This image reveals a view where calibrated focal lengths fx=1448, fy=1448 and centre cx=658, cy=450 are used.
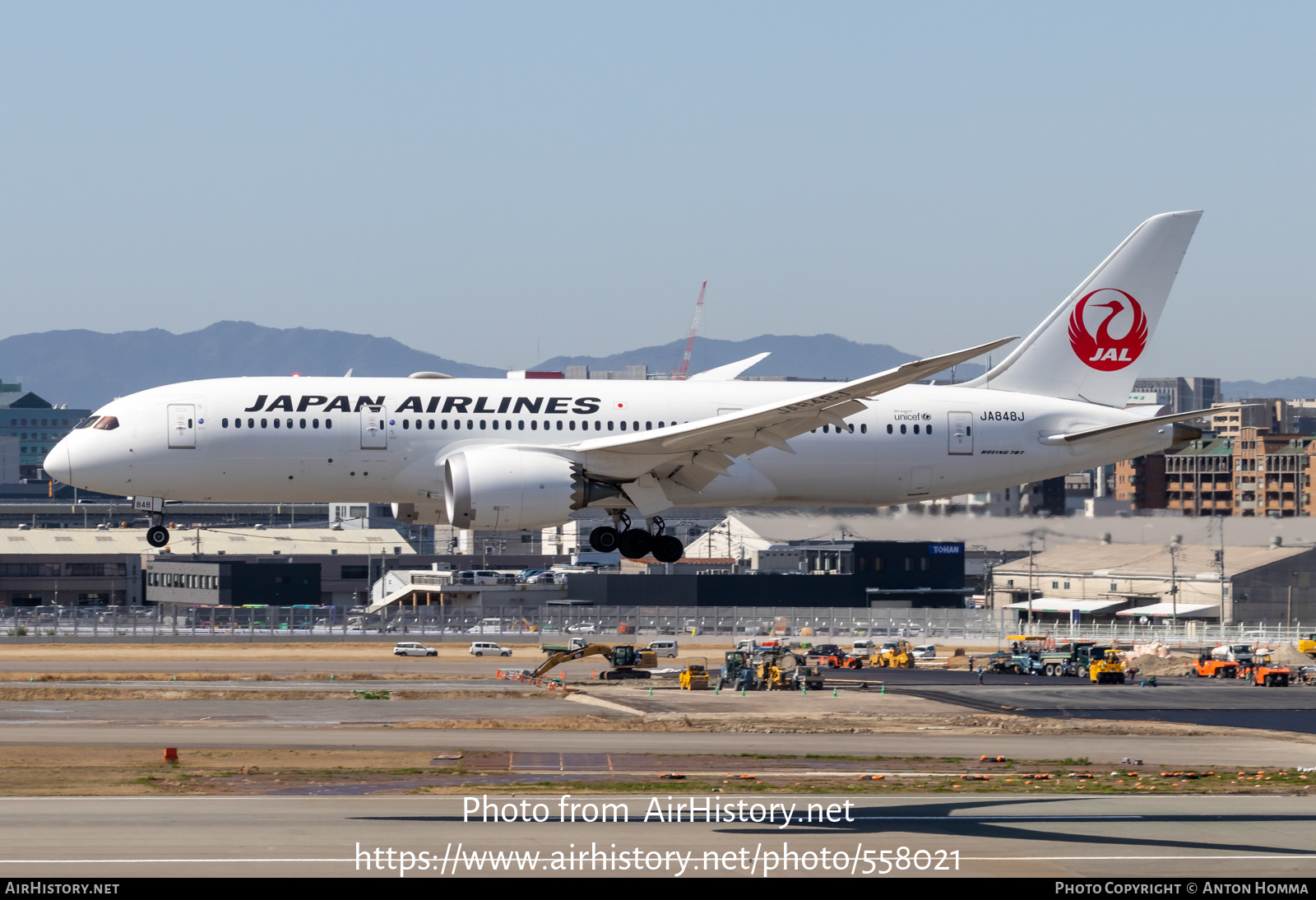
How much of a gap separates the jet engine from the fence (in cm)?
3726

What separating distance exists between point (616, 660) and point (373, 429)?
2261 centimetres

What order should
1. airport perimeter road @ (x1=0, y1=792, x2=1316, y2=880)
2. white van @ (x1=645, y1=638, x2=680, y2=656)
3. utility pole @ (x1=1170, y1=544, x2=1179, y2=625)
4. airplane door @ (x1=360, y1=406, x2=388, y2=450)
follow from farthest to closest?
utility pole @ (x1=1170, y1=544, x2=1179, y2=625) → white van @ (x1=645, y1=638, x2=680, y2=656) → airplane door @ (x1=360, y1=406, x2=388, y2=450) → airport perimeter road @ (x1=0, y1=792, x2=1316, y2=880)

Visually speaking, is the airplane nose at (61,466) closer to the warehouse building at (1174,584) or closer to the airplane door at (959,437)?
the airplane door at (959,437)

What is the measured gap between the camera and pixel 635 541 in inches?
1658

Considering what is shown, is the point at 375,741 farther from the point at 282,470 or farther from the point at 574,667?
the point at 574,667

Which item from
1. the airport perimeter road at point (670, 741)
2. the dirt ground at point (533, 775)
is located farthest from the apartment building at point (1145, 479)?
the dirt ground at point (533, 775)

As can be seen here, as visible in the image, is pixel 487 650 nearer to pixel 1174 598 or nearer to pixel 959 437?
pixel 959 437

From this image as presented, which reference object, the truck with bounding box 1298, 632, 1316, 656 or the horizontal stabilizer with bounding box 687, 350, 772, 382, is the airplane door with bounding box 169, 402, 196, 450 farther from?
the truck with bounding box 1298, 632, 1316, 656

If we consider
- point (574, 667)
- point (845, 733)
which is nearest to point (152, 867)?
point (845, 733)

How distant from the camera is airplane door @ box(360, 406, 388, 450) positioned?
40375 mm

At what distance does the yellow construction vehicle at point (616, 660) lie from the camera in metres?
58.8

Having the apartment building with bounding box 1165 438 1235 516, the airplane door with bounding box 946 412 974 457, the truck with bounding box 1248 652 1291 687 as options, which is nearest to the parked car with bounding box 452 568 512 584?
the truck with bounding box 1248 652 1291 687

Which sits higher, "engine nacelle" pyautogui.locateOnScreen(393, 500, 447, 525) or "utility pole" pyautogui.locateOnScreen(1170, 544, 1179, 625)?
"engine nacelle" pyautogui.locateOnScreen(393, 500, 447, 525)

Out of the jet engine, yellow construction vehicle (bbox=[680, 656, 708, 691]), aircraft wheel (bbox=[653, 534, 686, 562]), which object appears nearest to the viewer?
the jet engine
